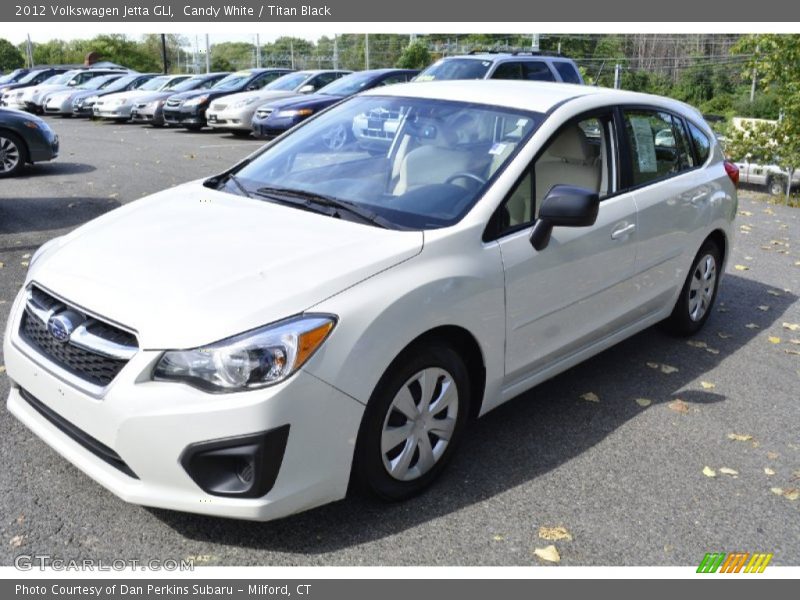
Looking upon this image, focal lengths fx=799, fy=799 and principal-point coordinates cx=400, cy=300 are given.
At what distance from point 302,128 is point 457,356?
2.03 m

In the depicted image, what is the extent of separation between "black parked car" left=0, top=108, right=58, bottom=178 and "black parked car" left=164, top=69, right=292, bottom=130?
749cm

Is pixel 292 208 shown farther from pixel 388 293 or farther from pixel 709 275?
pixel 709 275

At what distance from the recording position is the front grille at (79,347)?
300 cm

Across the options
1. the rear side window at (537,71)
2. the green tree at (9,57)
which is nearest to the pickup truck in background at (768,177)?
the rear side window at (537,71)

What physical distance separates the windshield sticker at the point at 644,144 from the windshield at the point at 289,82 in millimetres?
15275

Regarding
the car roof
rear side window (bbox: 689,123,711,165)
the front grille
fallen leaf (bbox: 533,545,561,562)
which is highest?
the car roof

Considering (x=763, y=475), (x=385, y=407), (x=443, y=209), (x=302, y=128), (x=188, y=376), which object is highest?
(x=302, y=128)

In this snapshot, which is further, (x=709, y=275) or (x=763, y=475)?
(x=709, y=275)

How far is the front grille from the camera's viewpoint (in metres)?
3.00

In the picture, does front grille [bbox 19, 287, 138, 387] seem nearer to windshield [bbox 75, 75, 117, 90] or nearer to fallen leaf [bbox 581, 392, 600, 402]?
fallen leaf [bbox 581, 392, 600, 402]

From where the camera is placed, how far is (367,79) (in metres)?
16.8

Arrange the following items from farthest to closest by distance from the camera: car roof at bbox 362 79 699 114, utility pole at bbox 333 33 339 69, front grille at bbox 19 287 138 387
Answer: utility pole at bbox 333 33 339 69
car roof at bbox 362 79 699 114
front grille at bbox 19 287 138 387

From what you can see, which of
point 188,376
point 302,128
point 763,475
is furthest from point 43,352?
point 763,475

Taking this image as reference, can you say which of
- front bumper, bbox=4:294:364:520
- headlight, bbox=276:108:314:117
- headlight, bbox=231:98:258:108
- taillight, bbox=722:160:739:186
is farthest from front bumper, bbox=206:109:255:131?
front bumper, bbox=4:294:364:520
